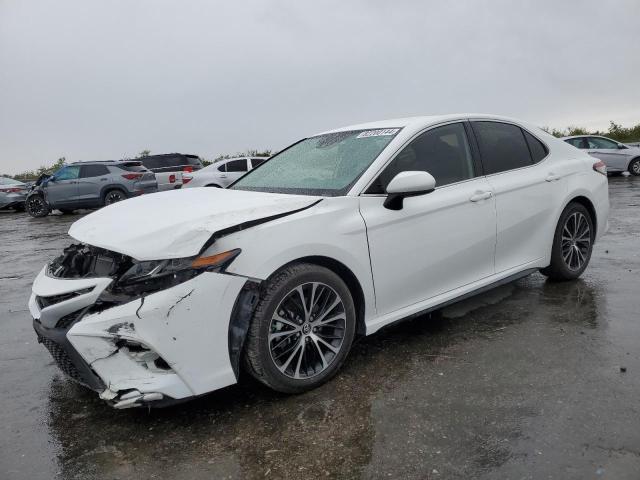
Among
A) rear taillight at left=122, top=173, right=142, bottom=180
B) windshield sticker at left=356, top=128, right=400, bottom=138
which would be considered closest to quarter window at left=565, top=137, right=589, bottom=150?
rear taillight at left=122, top=173, right=142, bottom=180

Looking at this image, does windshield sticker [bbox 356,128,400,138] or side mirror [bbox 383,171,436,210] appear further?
windshield sticker [bbox 356,128,400,138]

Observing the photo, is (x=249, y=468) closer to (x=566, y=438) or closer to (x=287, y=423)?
(x=287, y=423)

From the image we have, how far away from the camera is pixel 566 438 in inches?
101

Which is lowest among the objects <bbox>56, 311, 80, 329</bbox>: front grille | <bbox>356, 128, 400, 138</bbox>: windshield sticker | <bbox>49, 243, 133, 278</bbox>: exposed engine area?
<bbox>56, 311, 80, 329</bbox>: front grille

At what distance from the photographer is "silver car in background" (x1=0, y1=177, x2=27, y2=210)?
1989 cm

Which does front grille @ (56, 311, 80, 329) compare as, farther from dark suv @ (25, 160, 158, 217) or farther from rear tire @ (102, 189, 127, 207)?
rear tire @ (102, 189, 127, 207)

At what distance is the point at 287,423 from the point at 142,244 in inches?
47.3

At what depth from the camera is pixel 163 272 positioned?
9.02 ft

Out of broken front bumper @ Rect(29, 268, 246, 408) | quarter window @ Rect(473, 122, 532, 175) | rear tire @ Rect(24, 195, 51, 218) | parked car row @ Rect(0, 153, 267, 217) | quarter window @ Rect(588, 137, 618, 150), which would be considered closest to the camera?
broken front bumper @ Rect(29, 268, 246, 408)

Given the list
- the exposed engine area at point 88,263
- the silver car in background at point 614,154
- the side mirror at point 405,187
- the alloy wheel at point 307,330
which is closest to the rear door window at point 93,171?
the exposed engine area at point 88,263

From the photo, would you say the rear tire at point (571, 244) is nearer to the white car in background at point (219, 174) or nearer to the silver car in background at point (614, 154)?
the white car in background at point (219, 174)

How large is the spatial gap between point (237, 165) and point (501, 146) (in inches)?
525

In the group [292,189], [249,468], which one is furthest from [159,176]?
[249,468]

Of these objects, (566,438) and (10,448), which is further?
(10,448)
